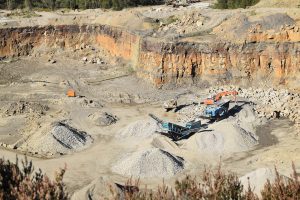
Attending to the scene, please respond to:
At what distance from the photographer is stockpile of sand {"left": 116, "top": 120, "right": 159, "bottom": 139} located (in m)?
30.6

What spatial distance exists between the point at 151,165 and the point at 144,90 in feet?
47.2

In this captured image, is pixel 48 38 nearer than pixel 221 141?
No

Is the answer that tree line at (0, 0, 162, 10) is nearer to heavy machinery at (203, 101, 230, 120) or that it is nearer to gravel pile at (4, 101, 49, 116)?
gravel pile at (4, 101, 49, 116)

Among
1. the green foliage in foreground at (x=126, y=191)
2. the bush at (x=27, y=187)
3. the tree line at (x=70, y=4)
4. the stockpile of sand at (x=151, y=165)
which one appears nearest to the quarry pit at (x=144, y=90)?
the stockpile of sand at (x=151, y=165)

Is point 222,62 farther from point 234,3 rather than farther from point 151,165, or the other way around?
point 234,3

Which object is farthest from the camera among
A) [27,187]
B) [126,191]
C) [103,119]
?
[103,119]

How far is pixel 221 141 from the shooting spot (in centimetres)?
2845

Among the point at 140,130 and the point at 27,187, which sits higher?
the point at 27,187

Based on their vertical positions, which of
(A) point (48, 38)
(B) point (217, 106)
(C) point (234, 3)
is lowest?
(B) point (217, 106)

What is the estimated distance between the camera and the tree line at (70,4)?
6347cm

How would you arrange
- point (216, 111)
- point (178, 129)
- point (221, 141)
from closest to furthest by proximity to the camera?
point (221, 141), point (178, 129), point (216, 111)

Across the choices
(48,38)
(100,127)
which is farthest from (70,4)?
(100,127)

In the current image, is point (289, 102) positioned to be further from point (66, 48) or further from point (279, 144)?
point (66, 48)

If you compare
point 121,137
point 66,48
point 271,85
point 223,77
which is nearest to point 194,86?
point 223,77
